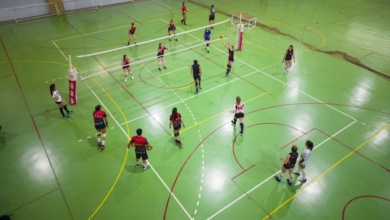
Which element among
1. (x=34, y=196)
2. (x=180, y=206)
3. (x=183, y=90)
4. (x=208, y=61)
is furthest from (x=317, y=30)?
(x=34, y=196)

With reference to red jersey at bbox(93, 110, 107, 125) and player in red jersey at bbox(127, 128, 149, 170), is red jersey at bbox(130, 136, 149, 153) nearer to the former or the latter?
player in red jersey at bbox(127, 128, 149, 170)

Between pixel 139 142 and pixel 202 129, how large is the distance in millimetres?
3390

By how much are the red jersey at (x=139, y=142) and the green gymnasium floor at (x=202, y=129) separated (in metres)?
1.10

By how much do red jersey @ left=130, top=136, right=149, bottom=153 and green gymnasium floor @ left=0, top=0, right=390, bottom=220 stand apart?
1.10m

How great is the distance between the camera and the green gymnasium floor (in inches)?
326

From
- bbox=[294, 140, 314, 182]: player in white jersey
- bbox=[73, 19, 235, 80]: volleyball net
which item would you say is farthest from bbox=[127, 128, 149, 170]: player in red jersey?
bbox=[73, 19, 235, 80]: volleyball net

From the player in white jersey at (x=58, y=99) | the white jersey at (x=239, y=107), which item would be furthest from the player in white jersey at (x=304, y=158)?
the player in white jersey at (x=58, y=99)

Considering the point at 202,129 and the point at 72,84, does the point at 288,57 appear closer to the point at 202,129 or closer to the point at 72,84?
the point at 202,129

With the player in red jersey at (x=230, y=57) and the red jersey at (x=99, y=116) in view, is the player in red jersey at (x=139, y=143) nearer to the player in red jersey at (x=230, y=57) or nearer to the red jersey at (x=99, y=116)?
the red jersey at (x=99, y=116)

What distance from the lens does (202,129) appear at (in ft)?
36.6

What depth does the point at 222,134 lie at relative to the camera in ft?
35.8

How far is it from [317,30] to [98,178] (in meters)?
20.2

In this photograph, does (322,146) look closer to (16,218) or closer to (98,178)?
(98,178)

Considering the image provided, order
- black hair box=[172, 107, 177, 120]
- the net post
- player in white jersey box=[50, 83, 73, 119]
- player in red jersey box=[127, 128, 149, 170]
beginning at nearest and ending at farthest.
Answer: player in red jersey box=[127, 128, 149, 170] < black hair box=[172, 107, 177, 120] < player in white jersey box=[50, 83, 73, 119] < the net post
